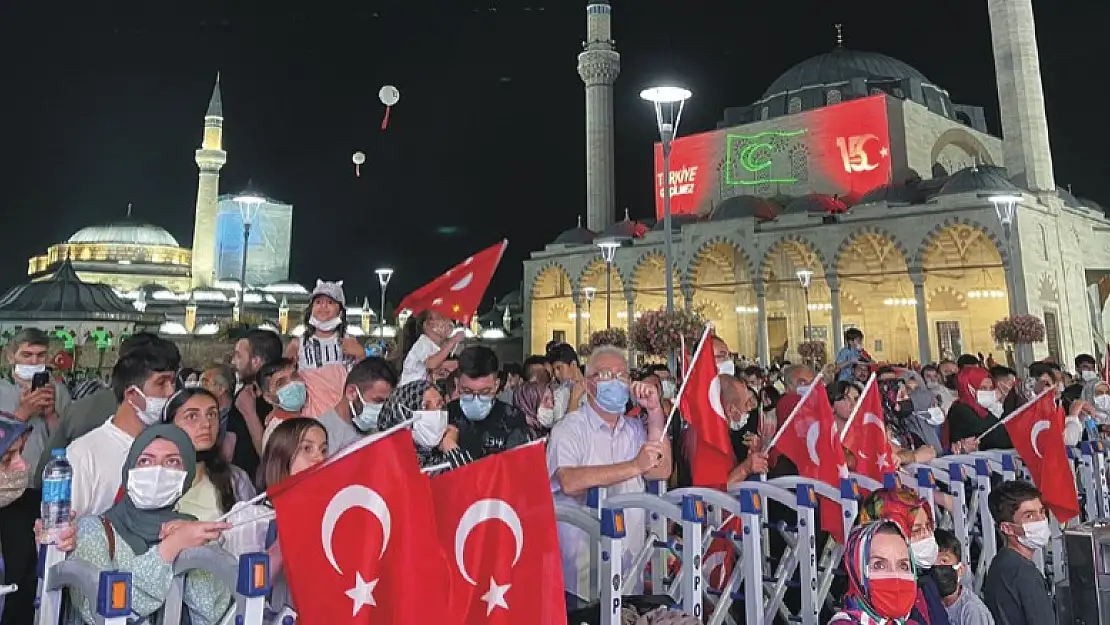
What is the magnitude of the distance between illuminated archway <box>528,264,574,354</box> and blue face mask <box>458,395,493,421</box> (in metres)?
30.3

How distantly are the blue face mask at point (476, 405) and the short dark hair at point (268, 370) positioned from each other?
1.06 m

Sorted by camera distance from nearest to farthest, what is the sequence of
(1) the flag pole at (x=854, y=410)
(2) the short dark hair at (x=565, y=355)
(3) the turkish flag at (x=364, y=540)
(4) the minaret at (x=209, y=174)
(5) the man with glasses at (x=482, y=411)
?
(3) the turkish flag at (x=364, y=540)
(5) the man with glasses at (x=482, y=411)
(1) the flag pole at (x=854, y=410)
(2) the short dark hair at (x=565, y=355)
(4) the minaret at (x=209, y=174)

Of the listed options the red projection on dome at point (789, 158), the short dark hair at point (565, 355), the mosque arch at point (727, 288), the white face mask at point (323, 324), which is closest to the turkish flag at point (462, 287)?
the white face mask at point (323, 324)

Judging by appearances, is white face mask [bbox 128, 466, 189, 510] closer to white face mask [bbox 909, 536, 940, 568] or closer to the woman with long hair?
the woman with long hair

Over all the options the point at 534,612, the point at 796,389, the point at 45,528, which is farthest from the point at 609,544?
the point at 796,389

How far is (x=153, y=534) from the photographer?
2.26 meters

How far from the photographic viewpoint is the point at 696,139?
34.4 metres

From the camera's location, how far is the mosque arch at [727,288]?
29.6 metres

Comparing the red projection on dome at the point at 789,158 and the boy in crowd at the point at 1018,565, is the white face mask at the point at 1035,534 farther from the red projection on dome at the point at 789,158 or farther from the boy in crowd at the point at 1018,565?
the red projection on dome at the point at 789,158

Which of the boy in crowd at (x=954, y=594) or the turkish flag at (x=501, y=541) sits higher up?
the turkish flag at (x=501, y=541)

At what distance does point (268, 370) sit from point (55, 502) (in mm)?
1742

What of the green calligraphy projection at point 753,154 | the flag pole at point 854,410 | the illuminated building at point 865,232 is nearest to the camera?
the flag pole at point 854,410

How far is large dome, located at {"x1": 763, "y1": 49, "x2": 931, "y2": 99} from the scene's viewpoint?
1362 inches

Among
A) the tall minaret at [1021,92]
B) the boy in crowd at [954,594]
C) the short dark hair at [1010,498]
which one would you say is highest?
the tall minaret at [1021,92]
